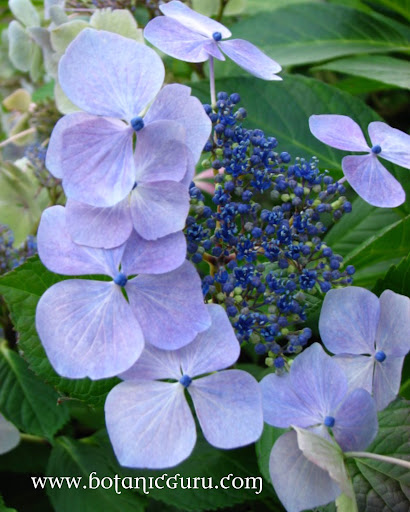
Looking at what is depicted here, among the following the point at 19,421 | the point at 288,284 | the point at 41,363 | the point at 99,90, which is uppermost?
A: the point at 99,90

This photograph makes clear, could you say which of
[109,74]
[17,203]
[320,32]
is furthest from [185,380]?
[320,32]

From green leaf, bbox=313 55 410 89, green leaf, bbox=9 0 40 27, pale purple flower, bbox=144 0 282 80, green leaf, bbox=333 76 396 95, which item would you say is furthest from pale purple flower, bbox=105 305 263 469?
green leaf, bbox=333 76 396 95

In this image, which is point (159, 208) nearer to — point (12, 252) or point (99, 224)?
point (99, 224)

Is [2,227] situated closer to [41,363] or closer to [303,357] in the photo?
[41,363]

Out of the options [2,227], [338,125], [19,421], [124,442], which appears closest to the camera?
[124,442]

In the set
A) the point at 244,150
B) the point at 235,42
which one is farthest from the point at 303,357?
the point at 235,42

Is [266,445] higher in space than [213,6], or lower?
lower
